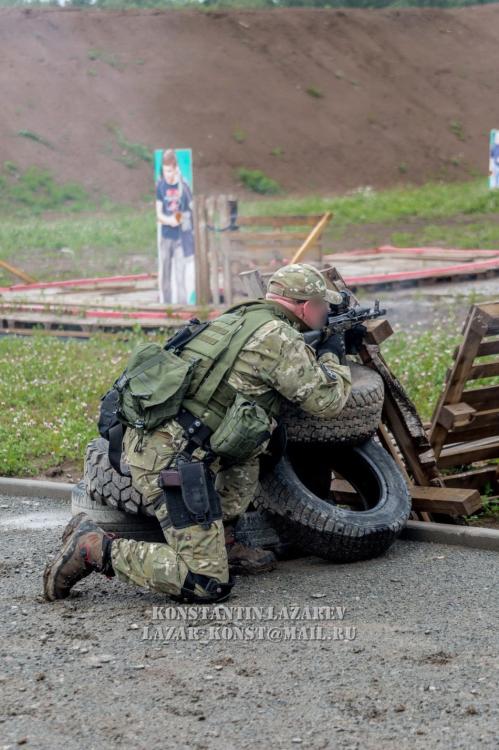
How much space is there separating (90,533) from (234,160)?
125 feet

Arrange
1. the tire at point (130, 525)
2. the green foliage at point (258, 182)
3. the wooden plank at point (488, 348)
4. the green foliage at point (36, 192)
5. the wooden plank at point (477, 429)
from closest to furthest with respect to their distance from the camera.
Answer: the tire at point (130, 525), the wooden plank at point (488, 348), the wooden plank at point (477, 429), the green foliage at point (36, 192), the green foliage at point (258, 182)

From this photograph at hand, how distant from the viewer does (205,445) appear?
4.78 meters

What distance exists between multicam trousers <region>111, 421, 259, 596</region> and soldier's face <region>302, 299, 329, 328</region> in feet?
2.55

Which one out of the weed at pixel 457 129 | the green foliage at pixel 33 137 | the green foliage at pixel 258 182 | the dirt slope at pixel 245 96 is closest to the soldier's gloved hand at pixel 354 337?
the dirt slope at pixel 245 96

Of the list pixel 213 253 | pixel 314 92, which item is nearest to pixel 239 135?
pixel 314 92

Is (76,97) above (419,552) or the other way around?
above

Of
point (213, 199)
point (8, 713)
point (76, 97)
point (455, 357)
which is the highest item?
point (76, 97)

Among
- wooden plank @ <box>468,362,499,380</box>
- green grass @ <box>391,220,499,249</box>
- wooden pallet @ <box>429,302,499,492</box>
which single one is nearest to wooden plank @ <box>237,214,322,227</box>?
green grass @ <box>391,220,499,249</box>

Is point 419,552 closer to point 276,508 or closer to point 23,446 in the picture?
point 276,508

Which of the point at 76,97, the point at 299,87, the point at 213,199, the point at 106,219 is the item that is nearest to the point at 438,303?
the point at 213,199

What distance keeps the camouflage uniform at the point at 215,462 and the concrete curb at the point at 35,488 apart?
6.27 feet

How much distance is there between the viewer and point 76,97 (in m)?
44.2

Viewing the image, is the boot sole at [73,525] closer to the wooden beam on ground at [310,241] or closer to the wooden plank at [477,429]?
the wooden plank at [477,429]

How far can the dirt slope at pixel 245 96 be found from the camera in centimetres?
4156
